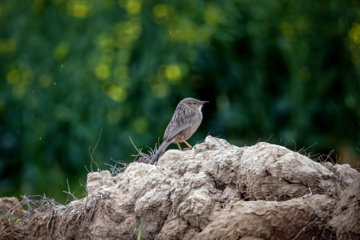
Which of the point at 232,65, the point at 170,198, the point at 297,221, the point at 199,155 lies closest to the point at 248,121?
the point at 232,65

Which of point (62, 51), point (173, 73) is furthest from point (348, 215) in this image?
point (62, 51)

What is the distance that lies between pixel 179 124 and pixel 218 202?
229 cm

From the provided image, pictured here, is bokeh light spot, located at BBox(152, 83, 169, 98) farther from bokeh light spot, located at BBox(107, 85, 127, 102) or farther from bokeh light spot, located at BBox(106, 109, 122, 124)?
bokeh light spot, located at BBox(106, 109, 122, 124)

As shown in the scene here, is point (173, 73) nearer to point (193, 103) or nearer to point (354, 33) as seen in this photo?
point (193, 103)

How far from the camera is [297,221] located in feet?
11.4

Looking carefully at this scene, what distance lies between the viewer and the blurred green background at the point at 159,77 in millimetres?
6027

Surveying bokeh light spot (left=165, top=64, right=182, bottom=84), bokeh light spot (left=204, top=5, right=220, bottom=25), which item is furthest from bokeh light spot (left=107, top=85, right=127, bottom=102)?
bokeh light spot (left=204, top=5, right=220, bottom=25)

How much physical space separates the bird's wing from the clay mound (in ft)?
4.02

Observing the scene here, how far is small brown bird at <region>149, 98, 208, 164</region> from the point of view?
20.4ft

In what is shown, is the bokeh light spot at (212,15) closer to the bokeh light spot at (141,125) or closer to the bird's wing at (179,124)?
the bird's wing at (179,124)

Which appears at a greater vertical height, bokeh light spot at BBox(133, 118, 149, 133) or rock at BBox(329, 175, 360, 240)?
rock at BBox(329, 175, 360, 240)

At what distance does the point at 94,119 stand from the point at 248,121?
195 cm

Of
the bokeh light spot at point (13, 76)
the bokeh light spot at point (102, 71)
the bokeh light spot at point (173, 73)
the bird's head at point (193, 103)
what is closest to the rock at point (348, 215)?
the bird's head at point (193, 103)

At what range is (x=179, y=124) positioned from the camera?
6227 mm
